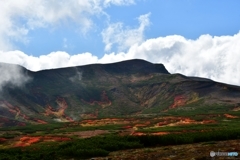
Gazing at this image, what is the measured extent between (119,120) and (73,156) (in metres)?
107

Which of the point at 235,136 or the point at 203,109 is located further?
the point at 203,109

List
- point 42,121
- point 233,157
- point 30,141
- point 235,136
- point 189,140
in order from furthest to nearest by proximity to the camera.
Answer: point 42,121 < point 30,141 < point 235,136 < point 189,140 < point 233,157

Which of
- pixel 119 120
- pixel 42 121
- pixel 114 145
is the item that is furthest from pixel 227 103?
pixel 114 145

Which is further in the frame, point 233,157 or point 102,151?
point 102,151

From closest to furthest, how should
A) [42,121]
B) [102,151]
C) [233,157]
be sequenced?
[233,157], [102,151], [42,121]

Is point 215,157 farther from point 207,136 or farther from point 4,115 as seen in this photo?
point 4,115

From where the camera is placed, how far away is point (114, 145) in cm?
4869

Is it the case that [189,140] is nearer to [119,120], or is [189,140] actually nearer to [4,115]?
[119,120]

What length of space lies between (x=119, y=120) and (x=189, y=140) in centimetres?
9941

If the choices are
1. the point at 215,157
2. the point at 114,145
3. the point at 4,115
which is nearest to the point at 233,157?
the point at 215,157

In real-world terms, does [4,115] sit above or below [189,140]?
above

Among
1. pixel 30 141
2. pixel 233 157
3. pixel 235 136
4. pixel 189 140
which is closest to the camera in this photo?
pixel 233 157

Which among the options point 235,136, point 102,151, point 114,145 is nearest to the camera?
point 102,151

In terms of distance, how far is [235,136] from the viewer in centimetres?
5606
